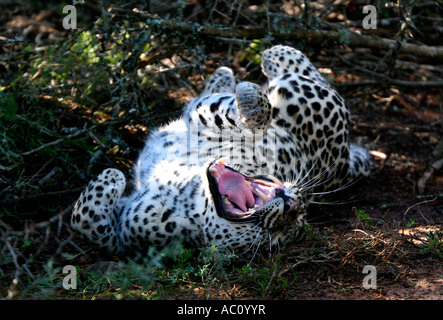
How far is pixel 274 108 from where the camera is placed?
5152 mm

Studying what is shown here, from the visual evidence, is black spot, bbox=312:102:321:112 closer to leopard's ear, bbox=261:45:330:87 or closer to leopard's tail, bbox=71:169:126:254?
leopard's ear, bbox=261:45:330:87

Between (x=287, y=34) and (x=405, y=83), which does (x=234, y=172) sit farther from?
(x=405, y=83)

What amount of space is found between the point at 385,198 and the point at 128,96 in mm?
→ 2661

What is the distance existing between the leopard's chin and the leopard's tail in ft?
3.17

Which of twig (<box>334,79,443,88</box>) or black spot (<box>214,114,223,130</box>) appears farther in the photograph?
twig (<box>334,79,443,88</box>)

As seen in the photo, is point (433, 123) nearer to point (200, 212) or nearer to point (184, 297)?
point (200, 212)

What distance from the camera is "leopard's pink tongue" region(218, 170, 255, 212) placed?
13.3ft

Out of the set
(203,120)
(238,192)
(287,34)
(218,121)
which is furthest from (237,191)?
(287,34)

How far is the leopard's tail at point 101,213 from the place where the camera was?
173 inches

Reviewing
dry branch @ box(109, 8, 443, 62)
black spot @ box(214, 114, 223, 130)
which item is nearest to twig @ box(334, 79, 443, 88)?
dry branch @ box(109, 8, 443, 62)

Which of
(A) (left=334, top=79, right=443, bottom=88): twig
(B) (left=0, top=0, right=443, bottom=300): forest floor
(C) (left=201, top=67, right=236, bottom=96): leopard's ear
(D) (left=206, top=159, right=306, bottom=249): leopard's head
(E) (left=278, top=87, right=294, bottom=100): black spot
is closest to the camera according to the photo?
(B) (left=0, top=0, right=443, bottom=300): forest floor

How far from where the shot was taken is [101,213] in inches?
175

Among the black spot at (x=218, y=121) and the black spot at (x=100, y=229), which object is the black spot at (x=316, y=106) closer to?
the black spot at (x=218, y=121)

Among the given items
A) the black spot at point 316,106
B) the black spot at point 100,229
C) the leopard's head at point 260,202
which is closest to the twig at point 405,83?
the black spot at point 316,106
